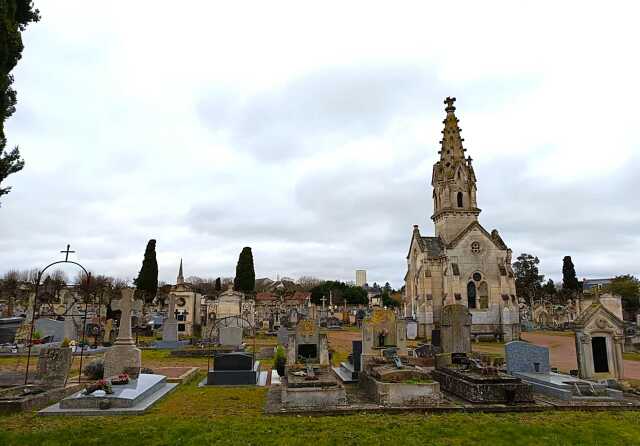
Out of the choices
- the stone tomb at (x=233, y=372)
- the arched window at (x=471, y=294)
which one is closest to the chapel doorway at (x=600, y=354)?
the stone tomb at (x=233, y=372)

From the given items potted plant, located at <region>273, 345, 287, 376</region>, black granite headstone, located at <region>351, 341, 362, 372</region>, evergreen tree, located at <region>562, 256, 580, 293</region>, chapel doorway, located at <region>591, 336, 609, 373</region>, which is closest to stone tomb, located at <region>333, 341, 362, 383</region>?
black granite headstone, located at <region>351, 341, 362, 372</region>

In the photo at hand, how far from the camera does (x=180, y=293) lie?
107 ft

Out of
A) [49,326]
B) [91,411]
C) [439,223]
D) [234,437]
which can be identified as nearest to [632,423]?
[234,437]

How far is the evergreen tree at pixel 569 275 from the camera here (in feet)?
190

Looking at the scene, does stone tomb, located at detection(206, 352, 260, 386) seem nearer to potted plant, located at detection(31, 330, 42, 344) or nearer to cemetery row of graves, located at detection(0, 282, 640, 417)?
cemetery row of graves, located at detection(0, 282, 640, 417)

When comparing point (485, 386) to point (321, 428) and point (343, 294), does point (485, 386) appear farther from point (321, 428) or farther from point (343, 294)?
point (343, 294)

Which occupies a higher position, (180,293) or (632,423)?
(180,293)

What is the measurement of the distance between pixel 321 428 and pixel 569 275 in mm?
60768

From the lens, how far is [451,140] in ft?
123

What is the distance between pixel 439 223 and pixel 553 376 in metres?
25.3

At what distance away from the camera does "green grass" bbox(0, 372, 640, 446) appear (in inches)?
284

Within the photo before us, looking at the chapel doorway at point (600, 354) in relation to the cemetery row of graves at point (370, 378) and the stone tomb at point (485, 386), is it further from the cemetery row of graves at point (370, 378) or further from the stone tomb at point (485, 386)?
the stone tomb at point (485, 386)

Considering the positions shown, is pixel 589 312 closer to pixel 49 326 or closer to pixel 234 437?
pixel 234 437

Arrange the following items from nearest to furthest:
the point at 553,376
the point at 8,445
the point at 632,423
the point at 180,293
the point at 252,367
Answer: the point at 8,445, the point at 632,423, the point at 553,376, the point at 252,367, the point at 180,293
